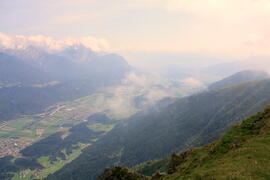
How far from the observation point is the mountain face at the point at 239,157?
4275 cm

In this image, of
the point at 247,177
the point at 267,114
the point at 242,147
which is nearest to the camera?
the point at 247,177

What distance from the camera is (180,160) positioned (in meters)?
78.4

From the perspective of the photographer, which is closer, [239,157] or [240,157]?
[240,157]

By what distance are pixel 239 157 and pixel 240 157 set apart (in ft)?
0.72

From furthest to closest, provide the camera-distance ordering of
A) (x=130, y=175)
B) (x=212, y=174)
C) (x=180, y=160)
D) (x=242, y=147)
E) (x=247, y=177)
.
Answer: (x=130, y=175) → (x=180, y=160) → (x=242, y=147) → (x=212, y=174) → (x=247, y=177)

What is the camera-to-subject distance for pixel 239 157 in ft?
166

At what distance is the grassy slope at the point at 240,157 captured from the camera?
4266cm

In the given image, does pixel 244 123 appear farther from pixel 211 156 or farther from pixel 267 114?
pixel 211 156

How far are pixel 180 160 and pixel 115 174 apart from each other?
88.7 feet

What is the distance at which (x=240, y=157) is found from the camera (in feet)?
165

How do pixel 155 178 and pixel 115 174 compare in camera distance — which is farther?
pixel 115 174

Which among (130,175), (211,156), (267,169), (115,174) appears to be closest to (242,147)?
(211,156)

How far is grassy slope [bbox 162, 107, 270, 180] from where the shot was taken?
42.7 metres

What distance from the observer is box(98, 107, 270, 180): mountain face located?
42.8 m
